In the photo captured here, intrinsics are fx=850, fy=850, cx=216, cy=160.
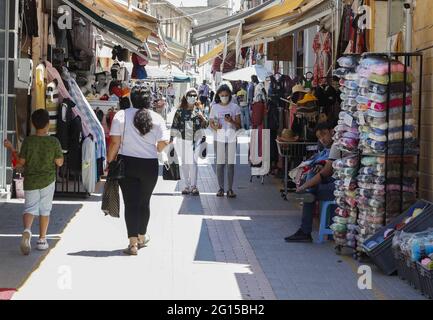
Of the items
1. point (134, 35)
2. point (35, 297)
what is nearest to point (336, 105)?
point (134, 35)

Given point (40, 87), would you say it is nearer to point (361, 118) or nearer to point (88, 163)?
point (88, 163)

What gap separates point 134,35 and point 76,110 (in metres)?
1.93

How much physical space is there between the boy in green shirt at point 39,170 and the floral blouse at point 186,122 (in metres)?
5.61

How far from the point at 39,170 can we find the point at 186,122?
19.1 feet

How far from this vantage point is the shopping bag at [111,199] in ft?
30.9

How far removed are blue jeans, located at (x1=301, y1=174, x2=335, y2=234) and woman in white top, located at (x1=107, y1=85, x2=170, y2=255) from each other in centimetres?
192

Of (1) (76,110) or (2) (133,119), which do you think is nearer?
(2) (133,119)

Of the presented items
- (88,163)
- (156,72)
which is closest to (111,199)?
(88,163)

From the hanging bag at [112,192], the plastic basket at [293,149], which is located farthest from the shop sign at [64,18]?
the hanging bag at [112,192]

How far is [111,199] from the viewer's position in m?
9.46

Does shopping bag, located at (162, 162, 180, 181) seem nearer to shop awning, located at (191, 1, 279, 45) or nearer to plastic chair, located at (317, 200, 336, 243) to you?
shop awning, located at (191, 1, 279, 45)

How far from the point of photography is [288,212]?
41.9 ft
